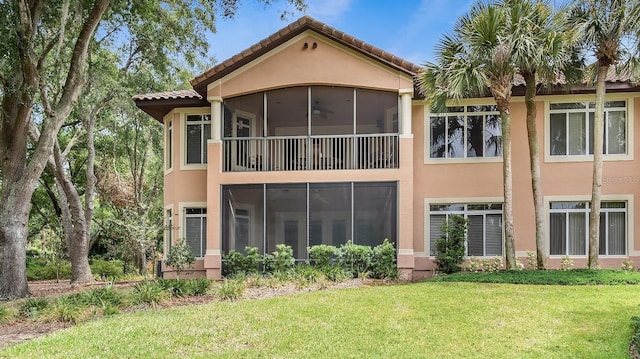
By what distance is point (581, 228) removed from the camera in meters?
16.0

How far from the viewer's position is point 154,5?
1548 cm

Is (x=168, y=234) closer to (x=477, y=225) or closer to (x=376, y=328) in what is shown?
(x=477, y=225)

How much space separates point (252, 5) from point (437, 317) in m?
10.6

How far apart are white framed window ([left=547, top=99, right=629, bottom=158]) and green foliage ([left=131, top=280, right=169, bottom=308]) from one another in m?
12.5

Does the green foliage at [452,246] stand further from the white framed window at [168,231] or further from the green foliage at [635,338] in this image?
the white framed window at [168,231]

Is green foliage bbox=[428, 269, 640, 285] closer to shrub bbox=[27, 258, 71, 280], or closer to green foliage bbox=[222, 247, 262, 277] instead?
green foliage bbox=[222, 247, 262, 277]

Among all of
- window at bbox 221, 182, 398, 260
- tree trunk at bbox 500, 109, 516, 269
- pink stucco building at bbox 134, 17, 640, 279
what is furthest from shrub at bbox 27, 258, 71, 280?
tree trunk at bbox 500, 109, 516, 269

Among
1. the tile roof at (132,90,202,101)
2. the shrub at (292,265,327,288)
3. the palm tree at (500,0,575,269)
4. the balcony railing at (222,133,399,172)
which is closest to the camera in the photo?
the palm tree at (500,0,575,269)

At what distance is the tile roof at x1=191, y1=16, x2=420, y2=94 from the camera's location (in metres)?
15.4

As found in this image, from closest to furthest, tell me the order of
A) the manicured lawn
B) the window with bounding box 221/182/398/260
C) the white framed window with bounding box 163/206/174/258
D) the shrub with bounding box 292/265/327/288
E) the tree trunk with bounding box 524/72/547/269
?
the manicured lawn → the shrub with bounding box 292/265/327/288 → the tree trunk with bounding box 524/72/547/269 → the window with bounding box 221/182/398/260 → the white framed window with bounding box 163/206/174/258

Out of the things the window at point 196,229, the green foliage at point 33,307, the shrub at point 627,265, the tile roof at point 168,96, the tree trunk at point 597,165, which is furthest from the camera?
the window at point 196,229

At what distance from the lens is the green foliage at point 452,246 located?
15.4 meters

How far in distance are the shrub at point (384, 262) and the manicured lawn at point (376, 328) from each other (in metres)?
3.19

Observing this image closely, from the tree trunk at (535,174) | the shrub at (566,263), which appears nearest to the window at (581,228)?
the shrub at (566,263)
